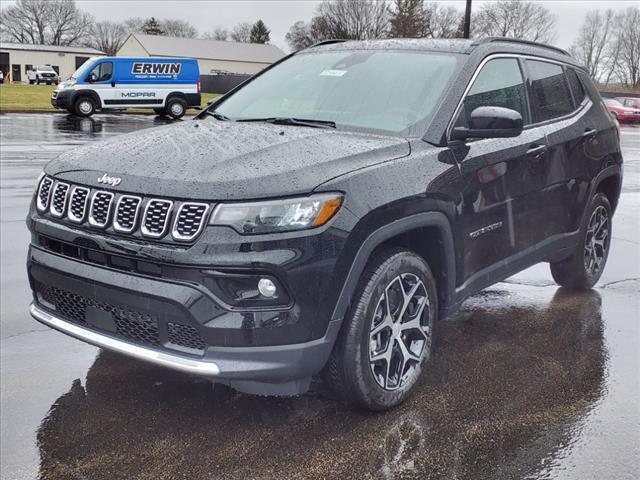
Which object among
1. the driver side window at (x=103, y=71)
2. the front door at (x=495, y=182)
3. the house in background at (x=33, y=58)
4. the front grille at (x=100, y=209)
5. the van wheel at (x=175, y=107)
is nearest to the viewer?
the front grille at (x=100, y=209)

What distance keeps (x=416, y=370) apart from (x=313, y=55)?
2.41 metres

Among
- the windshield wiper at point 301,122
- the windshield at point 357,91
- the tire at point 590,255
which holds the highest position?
the windshield at point 357,91

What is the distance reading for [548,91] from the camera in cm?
502

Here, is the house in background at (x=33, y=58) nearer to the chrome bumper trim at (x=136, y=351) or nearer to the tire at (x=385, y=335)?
the chrome bumper trim at (x=136, y=351)

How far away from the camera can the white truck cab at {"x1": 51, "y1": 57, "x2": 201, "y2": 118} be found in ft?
90.6

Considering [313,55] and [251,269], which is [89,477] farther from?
[313,55]

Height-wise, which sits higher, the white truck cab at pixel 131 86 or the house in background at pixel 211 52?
the house in background at pixel 211 52

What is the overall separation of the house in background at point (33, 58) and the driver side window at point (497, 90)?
354 ft

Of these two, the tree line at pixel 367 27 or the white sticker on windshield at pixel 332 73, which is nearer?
the white sticker on windshield at pixel 332 73

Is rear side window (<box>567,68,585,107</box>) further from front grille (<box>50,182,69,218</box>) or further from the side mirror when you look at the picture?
front grille (<box>50,182,69,218</box>)

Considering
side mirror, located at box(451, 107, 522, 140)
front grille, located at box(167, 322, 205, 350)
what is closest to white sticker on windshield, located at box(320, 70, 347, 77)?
side mirror, located at box(451, 107, 522, 140)

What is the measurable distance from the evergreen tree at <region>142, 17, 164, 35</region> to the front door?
409 ft

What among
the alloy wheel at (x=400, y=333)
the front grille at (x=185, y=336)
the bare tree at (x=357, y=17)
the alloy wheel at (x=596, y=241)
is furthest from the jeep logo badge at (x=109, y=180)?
the bare tree at (x=357, y=17)

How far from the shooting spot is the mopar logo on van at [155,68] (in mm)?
28578
